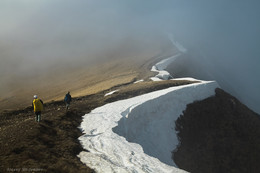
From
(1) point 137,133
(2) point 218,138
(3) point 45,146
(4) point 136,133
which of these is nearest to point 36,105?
(3) point 45,146

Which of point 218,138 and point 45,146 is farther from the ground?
point 45,146

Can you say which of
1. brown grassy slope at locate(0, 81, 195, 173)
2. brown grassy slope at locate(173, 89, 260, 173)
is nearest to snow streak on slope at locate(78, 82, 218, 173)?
brown grassy slope at locate(0, 81, 195, 173)

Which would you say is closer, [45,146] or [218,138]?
[45,146]

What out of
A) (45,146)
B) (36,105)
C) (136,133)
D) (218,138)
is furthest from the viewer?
(218,138)

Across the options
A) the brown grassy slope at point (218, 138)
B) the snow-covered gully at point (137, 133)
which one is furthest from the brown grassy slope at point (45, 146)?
the brown grassy slope at point (218, 138)

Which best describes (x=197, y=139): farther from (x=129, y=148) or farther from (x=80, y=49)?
(x=80, y=49)

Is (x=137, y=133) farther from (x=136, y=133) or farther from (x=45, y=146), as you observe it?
(x=45, y=146)

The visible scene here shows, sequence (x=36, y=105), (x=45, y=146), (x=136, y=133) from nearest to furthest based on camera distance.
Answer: (x=45, y=146)
(x=36, y=105)
(x=136, y=133)
